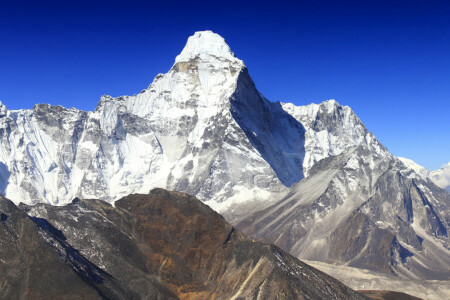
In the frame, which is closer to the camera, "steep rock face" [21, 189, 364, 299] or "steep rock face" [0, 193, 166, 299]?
"steep rock face" [0, 193, 166, 299]

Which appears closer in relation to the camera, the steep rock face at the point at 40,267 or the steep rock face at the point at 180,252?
the steep rock face at the point at 40,267

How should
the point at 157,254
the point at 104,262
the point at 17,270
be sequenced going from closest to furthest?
1. the point at 17,270
2. the point at 104,262
3. the point at 157,254

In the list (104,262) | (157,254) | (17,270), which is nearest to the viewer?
(17,270)

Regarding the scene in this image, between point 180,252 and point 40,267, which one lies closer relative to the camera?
point 40,267

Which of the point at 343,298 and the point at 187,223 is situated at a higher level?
the point at 187,223

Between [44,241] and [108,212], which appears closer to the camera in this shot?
[44,241]

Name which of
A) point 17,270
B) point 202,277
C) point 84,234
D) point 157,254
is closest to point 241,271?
point 202,277

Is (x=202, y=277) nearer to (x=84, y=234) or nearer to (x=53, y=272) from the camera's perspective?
(x=84, y=234)

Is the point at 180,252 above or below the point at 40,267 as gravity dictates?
above
